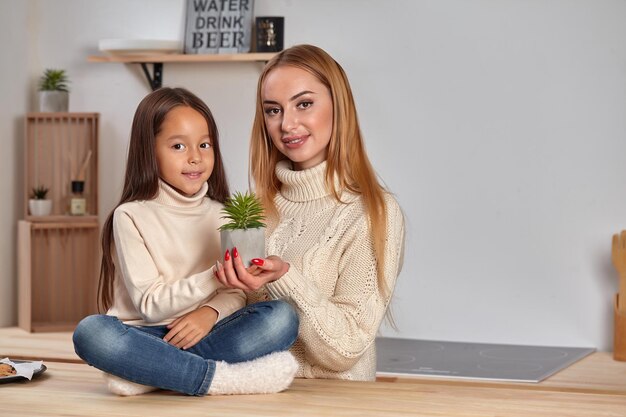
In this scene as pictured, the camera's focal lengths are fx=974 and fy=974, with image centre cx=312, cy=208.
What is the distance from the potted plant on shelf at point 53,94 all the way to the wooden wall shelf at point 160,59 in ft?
0.43

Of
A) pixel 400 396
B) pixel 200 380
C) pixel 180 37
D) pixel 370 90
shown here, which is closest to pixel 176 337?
pixel 200 380

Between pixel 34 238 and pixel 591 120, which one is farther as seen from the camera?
pixel 34 238

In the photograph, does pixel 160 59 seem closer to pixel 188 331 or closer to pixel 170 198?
pixel 170 198

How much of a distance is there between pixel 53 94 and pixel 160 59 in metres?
0.41

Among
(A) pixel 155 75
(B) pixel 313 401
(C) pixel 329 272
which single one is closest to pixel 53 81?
(A) pixel 155 75

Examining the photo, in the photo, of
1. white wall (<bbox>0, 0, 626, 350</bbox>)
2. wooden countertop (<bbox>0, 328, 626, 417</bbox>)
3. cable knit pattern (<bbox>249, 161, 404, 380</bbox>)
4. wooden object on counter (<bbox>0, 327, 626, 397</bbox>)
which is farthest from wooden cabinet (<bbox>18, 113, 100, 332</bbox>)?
cable knit pattern (<bbox>249, 161, 404, 380</bbox>)

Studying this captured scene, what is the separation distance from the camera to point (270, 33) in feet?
10.5

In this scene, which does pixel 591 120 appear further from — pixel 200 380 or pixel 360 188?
pixel 200 380

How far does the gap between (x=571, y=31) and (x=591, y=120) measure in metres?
0.28

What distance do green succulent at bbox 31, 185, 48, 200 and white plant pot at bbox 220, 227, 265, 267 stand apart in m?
1.99

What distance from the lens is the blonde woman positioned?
1.74 m

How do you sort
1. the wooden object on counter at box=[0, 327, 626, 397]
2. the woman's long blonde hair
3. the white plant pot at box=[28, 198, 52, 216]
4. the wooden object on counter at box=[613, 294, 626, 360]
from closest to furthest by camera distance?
the woman's long blonde hair < the wooden object on counter at box=[0, 327, 626, 397] < the wooden object on counter at box=[613, 294, 626, 360] < the white plant pot at box=[28, 198, 52, 216]

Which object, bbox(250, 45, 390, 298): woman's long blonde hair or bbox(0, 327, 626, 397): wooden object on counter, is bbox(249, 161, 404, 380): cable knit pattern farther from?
bbox(0, 327, 626, 397): wooden object on counter

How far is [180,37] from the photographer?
11.1ft
